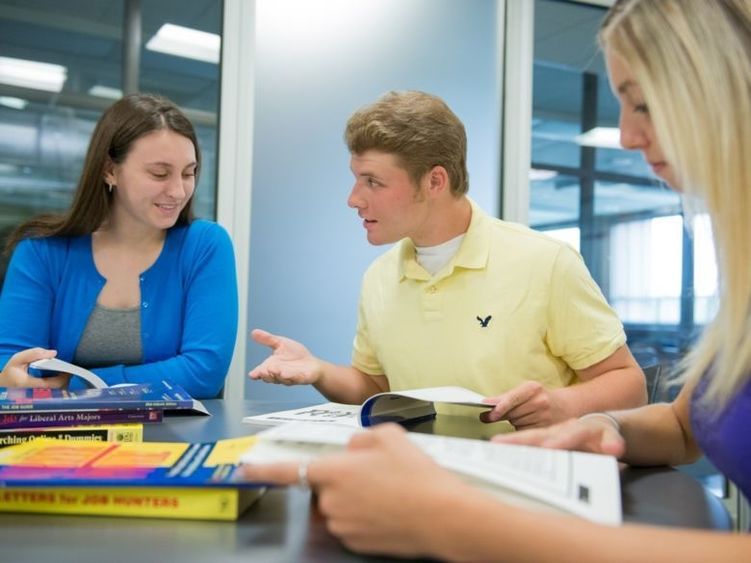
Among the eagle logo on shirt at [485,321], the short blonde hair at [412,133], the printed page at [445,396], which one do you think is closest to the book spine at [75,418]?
the printed page at [445,396]

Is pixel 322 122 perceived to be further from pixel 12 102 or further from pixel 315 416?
pixel 315 416

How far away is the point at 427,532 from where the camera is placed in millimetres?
553

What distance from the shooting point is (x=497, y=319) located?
1.52 metres

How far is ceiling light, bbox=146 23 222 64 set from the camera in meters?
2.66

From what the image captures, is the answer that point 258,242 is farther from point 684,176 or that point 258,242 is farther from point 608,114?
point 684,176

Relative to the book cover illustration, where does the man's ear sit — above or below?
above

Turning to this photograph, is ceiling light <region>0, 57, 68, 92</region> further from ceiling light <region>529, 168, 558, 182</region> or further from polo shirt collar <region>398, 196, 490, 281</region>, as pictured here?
ceiling light <region>529, 168, 558, 182</region>

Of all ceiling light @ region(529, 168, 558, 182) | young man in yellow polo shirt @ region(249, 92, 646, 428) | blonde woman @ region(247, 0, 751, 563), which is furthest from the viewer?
ceiling light @ region(529, 168, 558, 182)

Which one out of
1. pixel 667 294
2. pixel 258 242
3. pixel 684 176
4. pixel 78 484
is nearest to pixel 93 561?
pixel 78 484

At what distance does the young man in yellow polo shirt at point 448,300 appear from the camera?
1.45 meters

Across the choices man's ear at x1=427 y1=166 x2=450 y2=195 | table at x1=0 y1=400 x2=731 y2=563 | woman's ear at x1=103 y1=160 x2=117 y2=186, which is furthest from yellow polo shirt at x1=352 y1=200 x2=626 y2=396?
woman's ear at x1=103 y1=160 x2=117 y2=186

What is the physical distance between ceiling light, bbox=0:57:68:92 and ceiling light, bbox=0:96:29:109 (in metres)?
0.05

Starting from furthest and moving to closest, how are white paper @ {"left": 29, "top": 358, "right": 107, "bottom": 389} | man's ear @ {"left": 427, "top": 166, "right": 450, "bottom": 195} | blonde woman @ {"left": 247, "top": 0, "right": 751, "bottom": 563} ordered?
man's ear @ {"left": 427, "top": 166, "right": 450, "bottom": 195} → white paper @ {"left": 29, "top": 358, "right": 107, "bottom": 389} → blonde woman @ {"left": 247, "top": 0, "right": 751, "bottom": 563}

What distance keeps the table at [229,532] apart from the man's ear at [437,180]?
981mm
